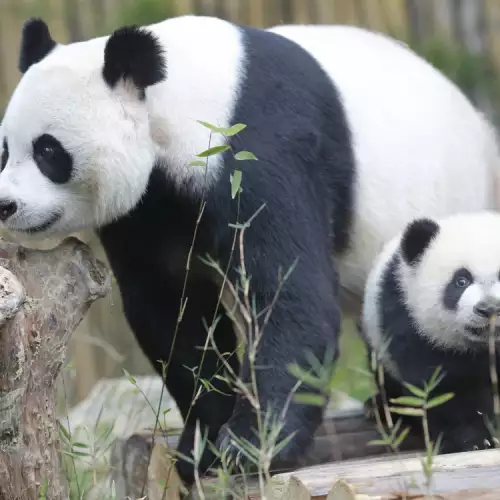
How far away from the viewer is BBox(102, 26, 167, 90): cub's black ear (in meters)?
3.02

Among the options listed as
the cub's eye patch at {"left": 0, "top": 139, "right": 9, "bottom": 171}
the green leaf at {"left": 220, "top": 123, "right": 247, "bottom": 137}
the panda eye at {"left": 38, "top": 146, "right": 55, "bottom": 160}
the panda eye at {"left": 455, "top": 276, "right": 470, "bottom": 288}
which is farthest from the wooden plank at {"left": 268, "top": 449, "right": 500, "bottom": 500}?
the cub's eye patch at {"left": 0, "top": 139, "right": 9, "bottom": 171}

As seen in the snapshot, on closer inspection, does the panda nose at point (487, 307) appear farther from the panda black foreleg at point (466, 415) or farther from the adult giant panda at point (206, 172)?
the adult giant panda at point (206, 172)

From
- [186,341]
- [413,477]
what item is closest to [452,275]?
[186,341]

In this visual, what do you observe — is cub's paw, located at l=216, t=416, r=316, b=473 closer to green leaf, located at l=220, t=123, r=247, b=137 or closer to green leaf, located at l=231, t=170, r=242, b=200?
green leaf, located at l=231, t=170, r=242, b=200

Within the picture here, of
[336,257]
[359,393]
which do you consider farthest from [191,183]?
[359,393]

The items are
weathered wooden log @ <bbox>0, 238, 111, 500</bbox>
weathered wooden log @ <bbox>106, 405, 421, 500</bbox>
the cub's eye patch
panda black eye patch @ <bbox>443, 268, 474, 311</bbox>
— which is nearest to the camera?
weathered wooden log @ <bbox>0, 238, 111, 500</bbox>

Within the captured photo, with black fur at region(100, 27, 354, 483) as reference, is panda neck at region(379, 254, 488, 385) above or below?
below

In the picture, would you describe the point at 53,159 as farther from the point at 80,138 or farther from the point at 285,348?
the point at 285,348

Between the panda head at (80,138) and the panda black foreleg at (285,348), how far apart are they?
443mm

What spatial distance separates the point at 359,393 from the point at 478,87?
2061 mm

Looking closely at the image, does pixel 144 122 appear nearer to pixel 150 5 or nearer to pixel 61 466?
pixel 61 466

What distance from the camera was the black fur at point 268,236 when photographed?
10.1 feet

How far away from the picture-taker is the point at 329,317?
3.16 metres

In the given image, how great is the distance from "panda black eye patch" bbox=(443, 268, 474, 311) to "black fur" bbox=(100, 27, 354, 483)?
0.35 m
